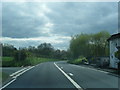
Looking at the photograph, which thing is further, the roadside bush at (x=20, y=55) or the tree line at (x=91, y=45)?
the tree line at (x=91, y=45)

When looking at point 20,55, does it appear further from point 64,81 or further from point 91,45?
point 64,81

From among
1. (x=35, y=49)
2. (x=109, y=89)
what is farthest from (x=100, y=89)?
(x=35, y=49)

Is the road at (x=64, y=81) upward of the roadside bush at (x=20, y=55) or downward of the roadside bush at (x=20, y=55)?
downward

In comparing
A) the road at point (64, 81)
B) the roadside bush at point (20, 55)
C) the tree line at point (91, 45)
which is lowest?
the road at point (64, 81)

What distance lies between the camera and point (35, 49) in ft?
419

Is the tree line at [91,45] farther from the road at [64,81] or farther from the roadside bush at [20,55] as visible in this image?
the road at [64,81]

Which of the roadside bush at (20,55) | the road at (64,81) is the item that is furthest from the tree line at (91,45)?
the road at (64,81)

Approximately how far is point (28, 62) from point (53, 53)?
7850cm

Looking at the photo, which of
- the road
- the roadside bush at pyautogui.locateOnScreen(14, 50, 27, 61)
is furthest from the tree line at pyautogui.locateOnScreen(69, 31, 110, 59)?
the road

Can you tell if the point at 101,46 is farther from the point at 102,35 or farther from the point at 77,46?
the point at 77,46

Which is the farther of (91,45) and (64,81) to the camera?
(91,45)

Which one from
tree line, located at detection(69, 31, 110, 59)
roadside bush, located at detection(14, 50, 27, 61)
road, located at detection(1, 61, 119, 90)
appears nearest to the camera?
road, located at detection(1, 61, 119, 90)

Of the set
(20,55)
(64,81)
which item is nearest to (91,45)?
(20,55)

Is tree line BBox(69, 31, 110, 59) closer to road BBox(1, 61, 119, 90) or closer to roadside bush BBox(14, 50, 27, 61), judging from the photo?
roadside bush BBox(14, 50, 27, 61)
